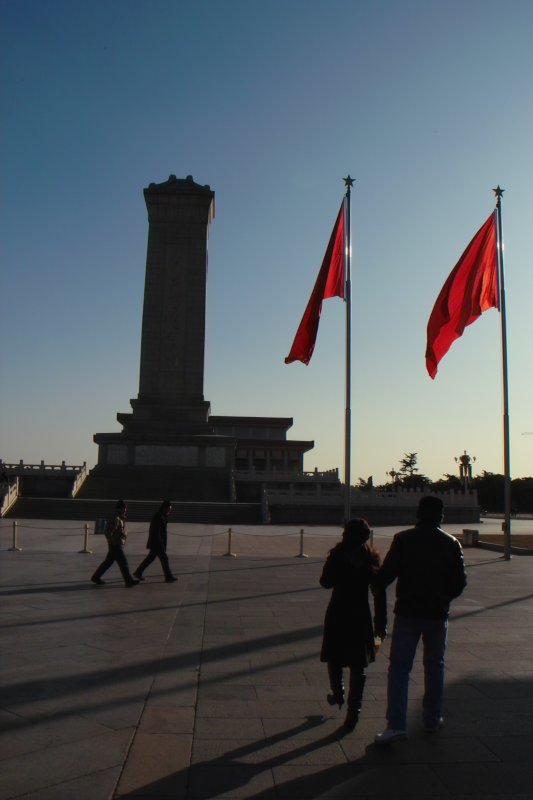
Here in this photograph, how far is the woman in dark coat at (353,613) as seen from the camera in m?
5.11

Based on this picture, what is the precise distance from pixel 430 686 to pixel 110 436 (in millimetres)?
40174

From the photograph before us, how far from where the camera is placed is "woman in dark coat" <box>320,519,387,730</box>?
201 inches

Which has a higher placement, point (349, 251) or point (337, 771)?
point (349, 251)

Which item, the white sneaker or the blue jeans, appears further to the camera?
the blue jeans

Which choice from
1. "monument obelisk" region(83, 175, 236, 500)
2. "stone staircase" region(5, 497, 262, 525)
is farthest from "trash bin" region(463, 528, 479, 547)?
"monument obelisk" region(83, 175, 236, 500)

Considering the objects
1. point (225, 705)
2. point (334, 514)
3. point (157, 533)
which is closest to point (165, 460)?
point (334, 514)

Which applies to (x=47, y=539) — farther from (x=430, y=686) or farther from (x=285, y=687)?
(x=430, y=686)

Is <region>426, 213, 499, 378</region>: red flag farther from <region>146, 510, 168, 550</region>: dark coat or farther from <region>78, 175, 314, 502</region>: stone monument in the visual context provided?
<region>78, 175, 314, 502</region>: stone monument

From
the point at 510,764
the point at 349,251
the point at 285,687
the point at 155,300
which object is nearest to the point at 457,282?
the point at 349,251

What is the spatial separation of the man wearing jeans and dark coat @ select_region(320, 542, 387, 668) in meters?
0.16

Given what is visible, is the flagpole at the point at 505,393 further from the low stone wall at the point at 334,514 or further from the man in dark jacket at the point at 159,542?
the low stone wall at the point at 334,514

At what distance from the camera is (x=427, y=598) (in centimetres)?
495

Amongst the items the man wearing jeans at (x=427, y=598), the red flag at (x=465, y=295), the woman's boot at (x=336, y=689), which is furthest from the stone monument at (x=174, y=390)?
the man wearing jeans at (x=427, y=598)

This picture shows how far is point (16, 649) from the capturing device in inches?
289
